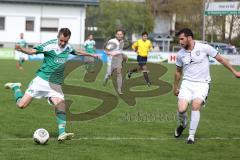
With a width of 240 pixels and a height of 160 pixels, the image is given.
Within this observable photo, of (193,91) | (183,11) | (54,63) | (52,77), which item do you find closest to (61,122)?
(52,77)

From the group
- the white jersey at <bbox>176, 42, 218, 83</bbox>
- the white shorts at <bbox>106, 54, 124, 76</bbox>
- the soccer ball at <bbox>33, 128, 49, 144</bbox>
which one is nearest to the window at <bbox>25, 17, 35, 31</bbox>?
the white shorts at <bbox>106, 54, 124, 76</bbox>

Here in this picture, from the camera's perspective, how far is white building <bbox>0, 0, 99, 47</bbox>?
2539 inches

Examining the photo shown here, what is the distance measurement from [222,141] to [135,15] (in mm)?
64442

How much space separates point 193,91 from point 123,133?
66.3 inches

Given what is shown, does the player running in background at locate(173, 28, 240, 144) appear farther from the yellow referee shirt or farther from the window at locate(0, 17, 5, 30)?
the window at locate(0, 17, 5, 30)

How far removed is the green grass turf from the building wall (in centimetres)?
4773

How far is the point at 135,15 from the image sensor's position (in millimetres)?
74812

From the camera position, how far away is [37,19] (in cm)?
6550

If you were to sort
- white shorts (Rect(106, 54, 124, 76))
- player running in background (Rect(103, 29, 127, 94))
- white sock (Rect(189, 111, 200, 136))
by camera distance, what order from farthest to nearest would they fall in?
1. white shorts (Rect(106, 54, 124, 76))
2. player running in background (Rect(103, 29, 127, 94))
3. white sock (Rect(189, 111, 200, 136))

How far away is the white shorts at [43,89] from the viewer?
1053cm

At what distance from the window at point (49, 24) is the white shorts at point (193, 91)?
5564cm

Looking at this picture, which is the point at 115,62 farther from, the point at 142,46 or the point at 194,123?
the point at 194,123

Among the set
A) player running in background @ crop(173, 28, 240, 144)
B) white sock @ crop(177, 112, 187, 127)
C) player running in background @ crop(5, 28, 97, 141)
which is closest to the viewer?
player running in background @ crop(5, 28, 97, 141)

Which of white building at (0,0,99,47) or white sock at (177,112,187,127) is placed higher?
white building at (0,0,99,47)
